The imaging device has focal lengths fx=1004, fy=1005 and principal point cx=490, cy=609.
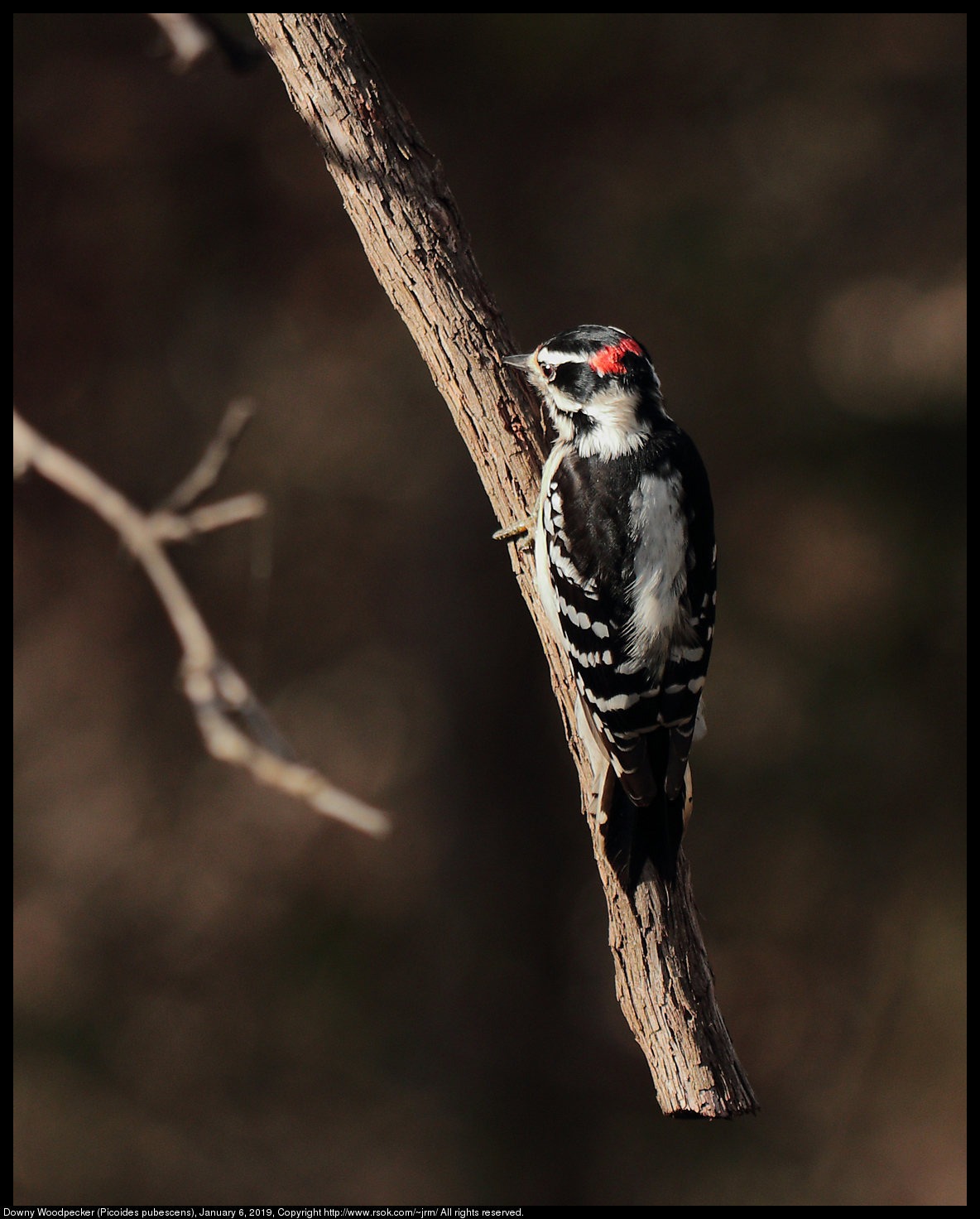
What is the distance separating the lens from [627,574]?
2.48 m

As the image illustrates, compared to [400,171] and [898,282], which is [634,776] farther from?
[898,282]

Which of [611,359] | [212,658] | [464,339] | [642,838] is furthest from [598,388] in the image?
[212,658]

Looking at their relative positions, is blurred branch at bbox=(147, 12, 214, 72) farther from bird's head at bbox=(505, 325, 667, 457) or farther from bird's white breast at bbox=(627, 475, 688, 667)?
bird's white breast at bbox=(627, 475, 688, 667)

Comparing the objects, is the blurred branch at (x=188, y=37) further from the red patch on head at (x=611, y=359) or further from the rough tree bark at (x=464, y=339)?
the red patch on head at (x=611, y=359)

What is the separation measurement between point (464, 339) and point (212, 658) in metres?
1.15

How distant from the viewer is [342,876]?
6215mm

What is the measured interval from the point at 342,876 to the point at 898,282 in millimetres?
4838

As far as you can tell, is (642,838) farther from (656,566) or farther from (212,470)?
(212,470)

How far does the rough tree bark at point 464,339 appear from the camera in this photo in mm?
2158

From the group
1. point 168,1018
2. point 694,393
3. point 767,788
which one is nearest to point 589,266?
point 694,393

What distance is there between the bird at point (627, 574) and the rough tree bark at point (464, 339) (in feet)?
0.25

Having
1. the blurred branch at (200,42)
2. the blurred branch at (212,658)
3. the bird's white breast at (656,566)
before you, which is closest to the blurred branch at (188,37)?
the blurred branch at (200,42)

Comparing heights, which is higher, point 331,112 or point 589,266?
point 589,266

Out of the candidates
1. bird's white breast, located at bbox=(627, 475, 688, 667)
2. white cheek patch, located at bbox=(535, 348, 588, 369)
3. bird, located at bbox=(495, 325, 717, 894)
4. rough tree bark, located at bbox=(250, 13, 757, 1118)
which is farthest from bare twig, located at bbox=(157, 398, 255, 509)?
bird's white breast, located at bbox=(627, 475, 688, 667)
